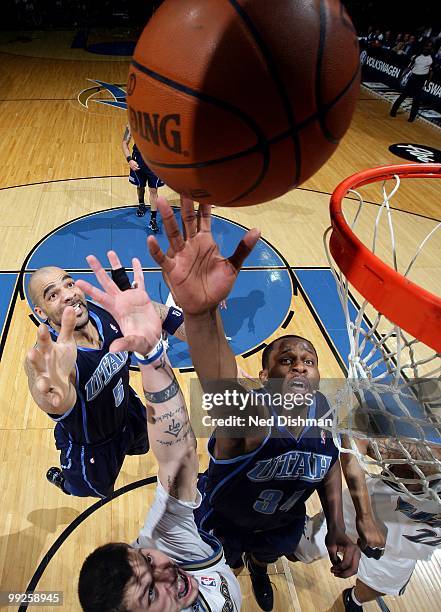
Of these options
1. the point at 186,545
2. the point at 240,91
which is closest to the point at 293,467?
the point at 186,545

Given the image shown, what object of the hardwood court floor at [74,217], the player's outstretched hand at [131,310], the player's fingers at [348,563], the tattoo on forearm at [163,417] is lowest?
the hardwood court floor at [74,217]

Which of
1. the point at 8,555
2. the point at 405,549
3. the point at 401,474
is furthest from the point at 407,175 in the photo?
the point at 8,555

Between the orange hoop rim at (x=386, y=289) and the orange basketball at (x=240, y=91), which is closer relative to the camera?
the orange basketball at (x=240, y=91)

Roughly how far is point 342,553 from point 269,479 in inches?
21.8

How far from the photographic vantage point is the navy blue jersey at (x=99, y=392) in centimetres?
243

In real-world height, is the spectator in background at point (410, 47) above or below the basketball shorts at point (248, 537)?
above

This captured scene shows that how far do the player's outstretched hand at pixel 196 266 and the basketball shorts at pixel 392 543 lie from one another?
4.67 feet

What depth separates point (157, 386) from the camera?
1638mm

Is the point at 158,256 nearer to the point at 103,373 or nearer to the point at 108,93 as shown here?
the point at 103,373

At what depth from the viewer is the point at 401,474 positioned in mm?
2182

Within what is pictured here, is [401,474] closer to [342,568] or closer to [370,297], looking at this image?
[342,568]

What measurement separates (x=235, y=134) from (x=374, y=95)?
12.3 meters

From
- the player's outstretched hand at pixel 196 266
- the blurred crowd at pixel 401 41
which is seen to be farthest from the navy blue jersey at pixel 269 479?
the blurred crowd at pixel 401 41

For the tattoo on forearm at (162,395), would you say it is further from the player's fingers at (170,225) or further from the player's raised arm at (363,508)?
the player's raised arm at (363,508)
